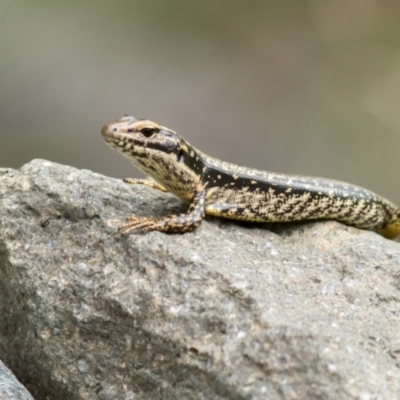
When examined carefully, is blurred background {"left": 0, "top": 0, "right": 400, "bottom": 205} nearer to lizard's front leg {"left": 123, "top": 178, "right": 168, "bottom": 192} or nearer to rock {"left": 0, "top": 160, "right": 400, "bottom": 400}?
lizard's front leg {"left": 123, "top": 178, "right": 168, "bottom": 192}

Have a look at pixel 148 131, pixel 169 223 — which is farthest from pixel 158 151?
pixel 169 223

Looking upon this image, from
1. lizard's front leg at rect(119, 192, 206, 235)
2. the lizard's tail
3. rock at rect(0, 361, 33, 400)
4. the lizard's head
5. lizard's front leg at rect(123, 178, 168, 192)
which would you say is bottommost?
rock at rect(0, 361, 33, 400)

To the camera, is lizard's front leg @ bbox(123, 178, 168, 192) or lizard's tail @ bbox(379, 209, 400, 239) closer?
lizard's front leg @ bbox(123, 178, 168, 192)

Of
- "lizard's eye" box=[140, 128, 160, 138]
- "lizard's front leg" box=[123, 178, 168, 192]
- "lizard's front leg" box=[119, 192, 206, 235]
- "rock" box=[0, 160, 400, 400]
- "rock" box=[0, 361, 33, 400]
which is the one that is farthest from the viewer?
"lizard's front leg" box=[123, 178, 168, 192]

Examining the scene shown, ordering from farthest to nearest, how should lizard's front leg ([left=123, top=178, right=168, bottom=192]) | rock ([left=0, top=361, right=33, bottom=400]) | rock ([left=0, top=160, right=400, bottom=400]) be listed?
lizard's front leg ([left=123, top=178, right=168, bottom=192])
rock ([left=0, top=361, right=33, bottom=400])
rock ([left=0, top=160, right=400, bottom=400])

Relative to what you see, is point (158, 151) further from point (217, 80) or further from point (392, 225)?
point (217, 80)

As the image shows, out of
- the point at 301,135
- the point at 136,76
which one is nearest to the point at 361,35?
the point at 301,135

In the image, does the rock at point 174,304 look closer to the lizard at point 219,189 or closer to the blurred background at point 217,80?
the lizard at point 219,189

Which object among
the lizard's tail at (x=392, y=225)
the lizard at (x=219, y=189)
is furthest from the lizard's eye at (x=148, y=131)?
the lizard's tail at (x=392, y=225)

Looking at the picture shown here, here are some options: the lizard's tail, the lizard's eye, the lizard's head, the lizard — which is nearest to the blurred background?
the lizard's tail
